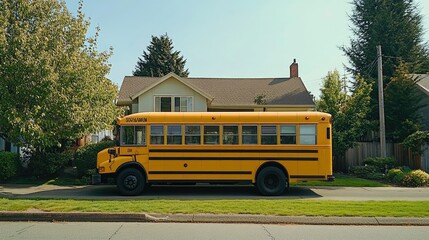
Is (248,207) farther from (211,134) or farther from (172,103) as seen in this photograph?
(172,103)

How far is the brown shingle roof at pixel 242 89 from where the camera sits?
30.5m

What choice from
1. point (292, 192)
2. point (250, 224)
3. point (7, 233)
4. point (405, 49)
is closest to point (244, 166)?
point (292, 192)

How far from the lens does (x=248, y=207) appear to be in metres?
11.2

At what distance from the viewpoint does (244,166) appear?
594 inches

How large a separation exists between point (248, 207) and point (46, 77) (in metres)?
10.3

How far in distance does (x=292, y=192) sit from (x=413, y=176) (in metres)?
6.82

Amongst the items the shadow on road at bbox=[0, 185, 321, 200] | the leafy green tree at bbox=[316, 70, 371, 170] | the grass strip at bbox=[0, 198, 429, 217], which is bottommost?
the shadow on road at bbox=[0, 185, 321, 200]

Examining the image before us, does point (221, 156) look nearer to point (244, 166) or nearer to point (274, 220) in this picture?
point (244, 166)

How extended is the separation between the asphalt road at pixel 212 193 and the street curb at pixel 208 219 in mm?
3704

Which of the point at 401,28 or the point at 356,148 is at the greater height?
the point at 401,28

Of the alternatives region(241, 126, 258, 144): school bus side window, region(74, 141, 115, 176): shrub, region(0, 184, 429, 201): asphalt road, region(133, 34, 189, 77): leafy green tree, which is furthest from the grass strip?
region(133, 34, 189, 77): leafy green tree

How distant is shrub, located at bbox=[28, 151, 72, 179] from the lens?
63.1ft

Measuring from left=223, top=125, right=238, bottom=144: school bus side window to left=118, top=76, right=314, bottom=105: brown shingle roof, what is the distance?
13918mm

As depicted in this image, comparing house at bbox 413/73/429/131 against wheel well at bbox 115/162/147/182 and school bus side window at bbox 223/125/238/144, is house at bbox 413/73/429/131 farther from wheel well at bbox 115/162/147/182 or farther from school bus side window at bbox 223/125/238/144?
wheel well at bbox 115/162/147/182
